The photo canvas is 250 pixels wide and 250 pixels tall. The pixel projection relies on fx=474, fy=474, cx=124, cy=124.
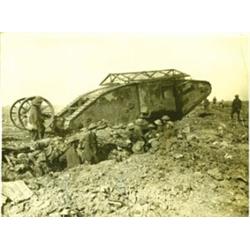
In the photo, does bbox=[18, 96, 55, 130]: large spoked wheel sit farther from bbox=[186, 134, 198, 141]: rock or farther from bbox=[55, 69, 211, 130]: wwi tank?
bbox=[186, 134, 198, 141]: rock

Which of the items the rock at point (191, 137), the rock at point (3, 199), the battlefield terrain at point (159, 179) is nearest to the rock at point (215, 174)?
the battlefield terrain at point (159, 179)

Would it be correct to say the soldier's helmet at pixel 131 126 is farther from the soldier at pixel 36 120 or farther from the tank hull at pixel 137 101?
the soldier at pixel 36 120

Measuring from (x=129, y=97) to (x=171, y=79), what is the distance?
0.54 feet

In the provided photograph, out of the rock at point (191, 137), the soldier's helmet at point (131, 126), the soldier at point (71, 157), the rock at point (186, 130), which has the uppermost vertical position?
the soldier's helmet at point (131, 126)

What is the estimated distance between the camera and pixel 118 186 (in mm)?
1682

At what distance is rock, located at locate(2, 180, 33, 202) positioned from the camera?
1.67 m

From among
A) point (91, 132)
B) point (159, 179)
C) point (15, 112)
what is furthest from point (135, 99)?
point (15, 112)

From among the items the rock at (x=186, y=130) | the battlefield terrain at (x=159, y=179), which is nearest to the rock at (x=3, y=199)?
the battlefield terrain at (x=159, y=179)

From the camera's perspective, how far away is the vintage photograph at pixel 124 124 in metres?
1.68

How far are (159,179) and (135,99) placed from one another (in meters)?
0.30

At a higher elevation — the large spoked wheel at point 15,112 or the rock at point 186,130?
the large spoked wheel at point 15,112

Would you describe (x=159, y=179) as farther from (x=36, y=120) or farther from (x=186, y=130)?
(x=36, y=120)

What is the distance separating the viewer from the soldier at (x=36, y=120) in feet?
5.52

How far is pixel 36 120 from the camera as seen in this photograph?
1688 millimetres
